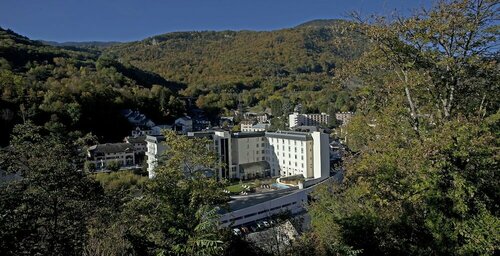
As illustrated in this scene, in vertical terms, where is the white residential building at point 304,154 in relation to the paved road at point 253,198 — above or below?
above

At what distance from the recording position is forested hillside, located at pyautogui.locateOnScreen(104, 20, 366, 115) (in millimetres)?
67438

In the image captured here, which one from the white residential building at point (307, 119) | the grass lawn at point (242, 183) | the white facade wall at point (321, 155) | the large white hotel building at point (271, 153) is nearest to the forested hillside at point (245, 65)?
the white residential building at point (307, 119)

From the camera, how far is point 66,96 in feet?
120

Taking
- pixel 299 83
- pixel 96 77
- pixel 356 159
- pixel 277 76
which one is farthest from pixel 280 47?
pixel 356 159

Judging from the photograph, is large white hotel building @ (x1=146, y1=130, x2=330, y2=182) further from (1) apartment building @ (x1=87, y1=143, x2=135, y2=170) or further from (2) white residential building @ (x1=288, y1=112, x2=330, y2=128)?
(2) white residential building @ (x1=288, y1=112, x2=330, y2=128)

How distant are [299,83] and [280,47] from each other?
113ft

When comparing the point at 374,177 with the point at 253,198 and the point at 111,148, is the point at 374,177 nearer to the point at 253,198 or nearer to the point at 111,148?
the point at 253,198

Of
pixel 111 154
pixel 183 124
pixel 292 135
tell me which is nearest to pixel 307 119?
pixel 183 124

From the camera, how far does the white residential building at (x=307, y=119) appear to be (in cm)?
5109

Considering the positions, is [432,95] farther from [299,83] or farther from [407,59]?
[299,83]

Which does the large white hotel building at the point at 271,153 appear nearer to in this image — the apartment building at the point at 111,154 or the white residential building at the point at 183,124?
the apartment building at the point at 111,154

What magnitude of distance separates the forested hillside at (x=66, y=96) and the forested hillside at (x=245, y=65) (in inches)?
641

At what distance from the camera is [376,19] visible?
4.49 meters

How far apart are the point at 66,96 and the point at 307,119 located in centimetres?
3349
